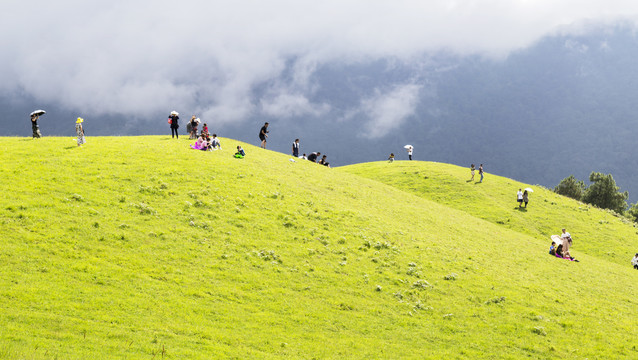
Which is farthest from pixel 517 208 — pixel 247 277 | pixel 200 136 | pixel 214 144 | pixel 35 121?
pixel 35 121

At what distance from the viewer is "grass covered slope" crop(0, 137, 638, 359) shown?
20.2 meters

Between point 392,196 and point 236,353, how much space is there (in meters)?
39.2

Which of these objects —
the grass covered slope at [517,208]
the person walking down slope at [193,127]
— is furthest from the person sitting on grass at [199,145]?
the grass covered slope at [517,208]

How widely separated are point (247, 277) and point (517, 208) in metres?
59.0

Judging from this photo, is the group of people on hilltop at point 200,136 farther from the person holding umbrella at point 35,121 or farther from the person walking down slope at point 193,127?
the person holding umbrella at point 35,121

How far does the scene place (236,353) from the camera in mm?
19578

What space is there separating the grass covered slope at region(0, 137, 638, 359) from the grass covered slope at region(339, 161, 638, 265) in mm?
21165

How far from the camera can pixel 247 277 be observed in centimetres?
2711

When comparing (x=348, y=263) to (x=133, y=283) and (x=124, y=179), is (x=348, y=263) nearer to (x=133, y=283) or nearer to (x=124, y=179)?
(x=133, y=283)

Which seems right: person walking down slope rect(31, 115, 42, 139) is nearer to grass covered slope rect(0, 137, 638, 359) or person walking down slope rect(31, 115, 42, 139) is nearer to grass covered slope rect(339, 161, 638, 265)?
grass covered slope rect(0, 137, 638, 359)

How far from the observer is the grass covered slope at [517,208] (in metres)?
64.6

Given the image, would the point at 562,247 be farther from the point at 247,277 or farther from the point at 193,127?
the point at 193,127

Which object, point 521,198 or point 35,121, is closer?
point 35,121

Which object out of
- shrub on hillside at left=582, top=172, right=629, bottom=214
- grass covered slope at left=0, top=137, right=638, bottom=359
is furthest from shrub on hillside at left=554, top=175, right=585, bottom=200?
grass covered slope at left=0, top=137, right=638, bottom=359
